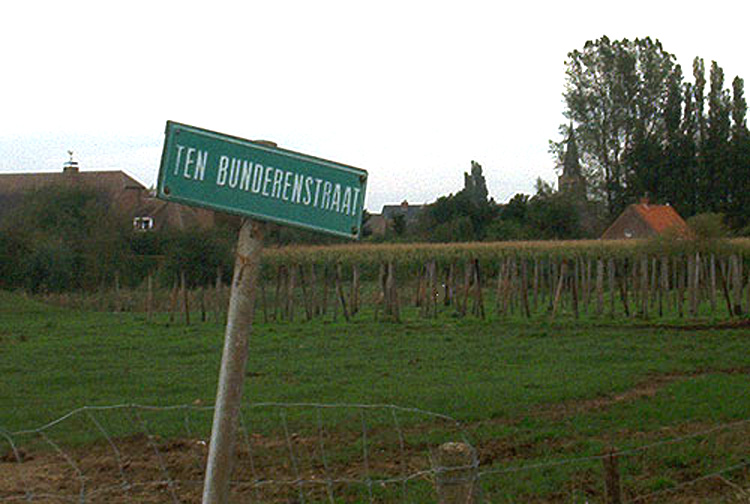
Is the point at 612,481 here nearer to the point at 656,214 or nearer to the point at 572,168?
the point at 656,214

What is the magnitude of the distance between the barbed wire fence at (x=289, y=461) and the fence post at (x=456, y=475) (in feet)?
5.46

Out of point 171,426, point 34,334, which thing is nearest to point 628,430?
point 171,426

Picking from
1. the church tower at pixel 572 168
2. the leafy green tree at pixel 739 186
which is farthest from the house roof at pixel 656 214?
the church tower at pixel 572 168

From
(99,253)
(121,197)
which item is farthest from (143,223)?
(99,253)

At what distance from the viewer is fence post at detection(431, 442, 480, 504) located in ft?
11.5

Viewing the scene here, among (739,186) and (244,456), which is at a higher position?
(739,186)

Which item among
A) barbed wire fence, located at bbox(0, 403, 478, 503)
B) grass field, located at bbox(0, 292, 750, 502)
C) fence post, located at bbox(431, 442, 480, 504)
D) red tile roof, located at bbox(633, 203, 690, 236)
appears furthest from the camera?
red tile roof, located at bbox(633, 203, 690, 236)

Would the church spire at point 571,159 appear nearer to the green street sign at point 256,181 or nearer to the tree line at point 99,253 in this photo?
the tree line at point 99,253

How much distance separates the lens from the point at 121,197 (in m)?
47.7

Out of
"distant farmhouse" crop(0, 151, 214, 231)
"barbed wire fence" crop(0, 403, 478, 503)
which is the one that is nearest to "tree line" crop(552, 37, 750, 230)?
"distant farmhouse" crop(0, 151, 214, 231)

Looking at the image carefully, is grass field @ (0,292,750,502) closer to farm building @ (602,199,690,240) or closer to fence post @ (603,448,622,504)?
fence post @ (603,448,622,504)

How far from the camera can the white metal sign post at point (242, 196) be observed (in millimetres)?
3029

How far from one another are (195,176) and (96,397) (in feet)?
29.5

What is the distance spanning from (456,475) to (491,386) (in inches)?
318
